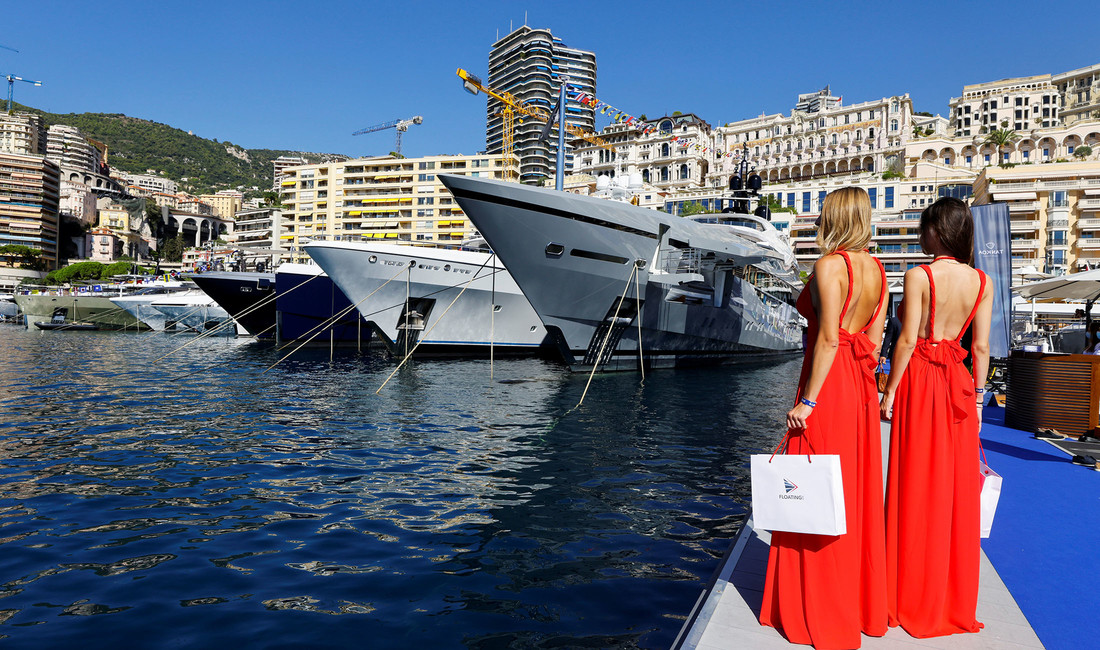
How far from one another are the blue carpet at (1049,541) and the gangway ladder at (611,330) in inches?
481

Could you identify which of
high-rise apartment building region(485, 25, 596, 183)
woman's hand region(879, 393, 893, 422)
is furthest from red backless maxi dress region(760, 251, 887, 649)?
high-rise apartment building region(485, 25, 596, 183)

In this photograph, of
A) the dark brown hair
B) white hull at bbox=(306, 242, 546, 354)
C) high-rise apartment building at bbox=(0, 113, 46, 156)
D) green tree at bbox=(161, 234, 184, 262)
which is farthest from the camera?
high-rise apartment building at bbox=(0, 113, 46, 156)

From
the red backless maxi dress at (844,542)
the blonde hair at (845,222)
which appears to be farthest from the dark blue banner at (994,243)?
the red backless maxi dress at (844,542)

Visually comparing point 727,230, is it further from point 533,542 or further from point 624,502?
point 533,542

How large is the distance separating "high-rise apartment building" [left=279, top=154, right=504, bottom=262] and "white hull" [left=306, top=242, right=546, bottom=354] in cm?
6898

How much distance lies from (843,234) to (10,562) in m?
6.01

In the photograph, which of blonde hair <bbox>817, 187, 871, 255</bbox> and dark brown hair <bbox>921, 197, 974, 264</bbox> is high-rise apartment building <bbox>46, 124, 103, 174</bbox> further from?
dark brown hair <bbox>921, 197, 974, 264</bbox>

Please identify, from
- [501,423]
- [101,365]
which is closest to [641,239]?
[501,423]

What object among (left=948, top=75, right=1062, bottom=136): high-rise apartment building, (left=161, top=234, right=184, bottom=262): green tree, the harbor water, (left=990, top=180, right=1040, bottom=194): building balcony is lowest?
the harbor water

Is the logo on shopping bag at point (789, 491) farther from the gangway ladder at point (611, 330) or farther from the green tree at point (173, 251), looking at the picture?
the green tree at point (173, 251)

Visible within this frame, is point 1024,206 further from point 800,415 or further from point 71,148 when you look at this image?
point 71,148

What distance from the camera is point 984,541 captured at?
4023mm

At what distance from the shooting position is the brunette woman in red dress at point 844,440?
272cm

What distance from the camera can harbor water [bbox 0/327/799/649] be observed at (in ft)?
12.8
